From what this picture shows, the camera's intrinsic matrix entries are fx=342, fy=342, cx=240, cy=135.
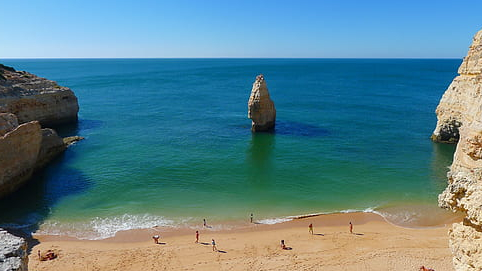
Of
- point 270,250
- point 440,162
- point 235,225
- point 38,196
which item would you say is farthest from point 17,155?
point 440,162

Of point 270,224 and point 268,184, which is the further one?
point 268,184

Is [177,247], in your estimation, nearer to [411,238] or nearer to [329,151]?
[411,238]

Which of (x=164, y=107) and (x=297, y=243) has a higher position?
(x=164, y=107)

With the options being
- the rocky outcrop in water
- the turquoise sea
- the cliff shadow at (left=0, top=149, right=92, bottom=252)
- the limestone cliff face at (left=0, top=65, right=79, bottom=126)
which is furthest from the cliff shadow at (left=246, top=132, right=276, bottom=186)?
the limestone cliff face at (left=0, top=65, right=79, bottom=126)

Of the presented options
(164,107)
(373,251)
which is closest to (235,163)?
(373,251)

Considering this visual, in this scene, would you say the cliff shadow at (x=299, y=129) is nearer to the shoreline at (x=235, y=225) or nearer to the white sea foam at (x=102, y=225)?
the shoreline at (x=235, y=225)

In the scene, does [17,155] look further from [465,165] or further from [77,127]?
[465,165]

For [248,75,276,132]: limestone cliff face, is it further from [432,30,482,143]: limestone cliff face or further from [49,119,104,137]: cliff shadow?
[49,119,104,137]: cliff shadow

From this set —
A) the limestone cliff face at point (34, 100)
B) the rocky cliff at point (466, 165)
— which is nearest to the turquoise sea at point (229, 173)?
the limestone cliff face at point (34, 100)
